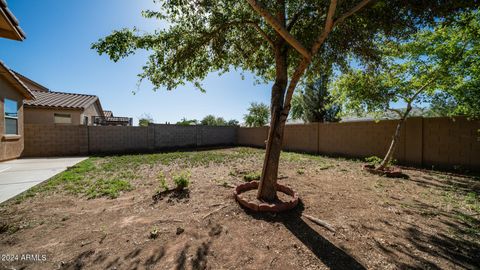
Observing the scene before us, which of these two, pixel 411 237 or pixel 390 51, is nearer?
pixel 411 237

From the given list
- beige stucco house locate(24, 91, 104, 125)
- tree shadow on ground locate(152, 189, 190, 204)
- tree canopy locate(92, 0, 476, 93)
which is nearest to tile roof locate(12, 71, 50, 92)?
beige stucco house locate(24, 91, 104, 125)

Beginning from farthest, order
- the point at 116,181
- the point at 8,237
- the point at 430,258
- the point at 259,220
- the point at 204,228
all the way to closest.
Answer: the point at 116,181
the point at 259,220
the point at 204,228
the point at 8,237
the point at 430,258

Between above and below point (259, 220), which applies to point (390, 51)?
above

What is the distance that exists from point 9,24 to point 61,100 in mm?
12454

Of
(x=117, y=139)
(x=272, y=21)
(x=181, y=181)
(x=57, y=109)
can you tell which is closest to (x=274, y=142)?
(x=272, y=21)

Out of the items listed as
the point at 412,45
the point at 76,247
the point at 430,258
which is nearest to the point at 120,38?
the point at 76,247

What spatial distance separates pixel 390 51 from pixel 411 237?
A: 4283 mm

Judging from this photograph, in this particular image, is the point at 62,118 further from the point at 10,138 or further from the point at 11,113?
the point at 10,138

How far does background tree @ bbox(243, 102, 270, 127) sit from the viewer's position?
25750 millimetres

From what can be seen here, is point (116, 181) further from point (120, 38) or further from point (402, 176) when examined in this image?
point (402, 176)

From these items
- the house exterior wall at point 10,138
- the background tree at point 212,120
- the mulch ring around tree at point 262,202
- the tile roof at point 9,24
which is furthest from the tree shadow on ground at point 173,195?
the background tree at point 212,120

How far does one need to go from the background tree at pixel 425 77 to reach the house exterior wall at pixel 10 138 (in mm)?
11951

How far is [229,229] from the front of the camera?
9.32 ft

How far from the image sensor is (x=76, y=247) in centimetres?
243
